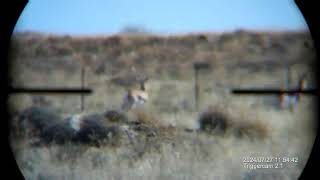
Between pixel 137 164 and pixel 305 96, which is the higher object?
pixel 305 96

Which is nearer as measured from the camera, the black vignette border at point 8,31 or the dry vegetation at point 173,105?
the black vignette border at point 8,31

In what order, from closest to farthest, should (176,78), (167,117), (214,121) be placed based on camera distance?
(214,121)
(167,117)
(176,78)

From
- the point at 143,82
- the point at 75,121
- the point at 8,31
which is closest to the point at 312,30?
the point at 8,31

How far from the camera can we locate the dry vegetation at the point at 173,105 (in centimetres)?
230

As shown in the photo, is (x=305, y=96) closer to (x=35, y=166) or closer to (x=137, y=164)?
(x=137, y=164)

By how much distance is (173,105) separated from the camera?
330 centimetres

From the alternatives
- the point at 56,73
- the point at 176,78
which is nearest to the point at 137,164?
the point at 56,73

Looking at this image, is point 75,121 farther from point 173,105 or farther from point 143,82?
point 173,105

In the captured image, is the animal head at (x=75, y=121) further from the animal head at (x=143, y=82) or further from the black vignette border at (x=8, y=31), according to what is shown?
the black vignette border at (x=8, y=31)

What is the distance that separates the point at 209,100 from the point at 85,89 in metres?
1.20

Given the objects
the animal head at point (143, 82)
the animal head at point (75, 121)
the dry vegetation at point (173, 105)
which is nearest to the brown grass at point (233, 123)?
the dry vegetation at point (173, 105)

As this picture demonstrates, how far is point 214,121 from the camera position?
2807mm

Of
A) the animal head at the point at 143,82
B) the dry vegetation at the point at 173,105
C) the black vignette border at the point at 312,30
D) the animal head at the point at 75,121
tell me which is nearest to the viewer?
the black vignette border at the point at 312,30

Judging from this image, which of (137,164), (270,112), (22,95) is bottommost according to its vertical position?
(137,164)
